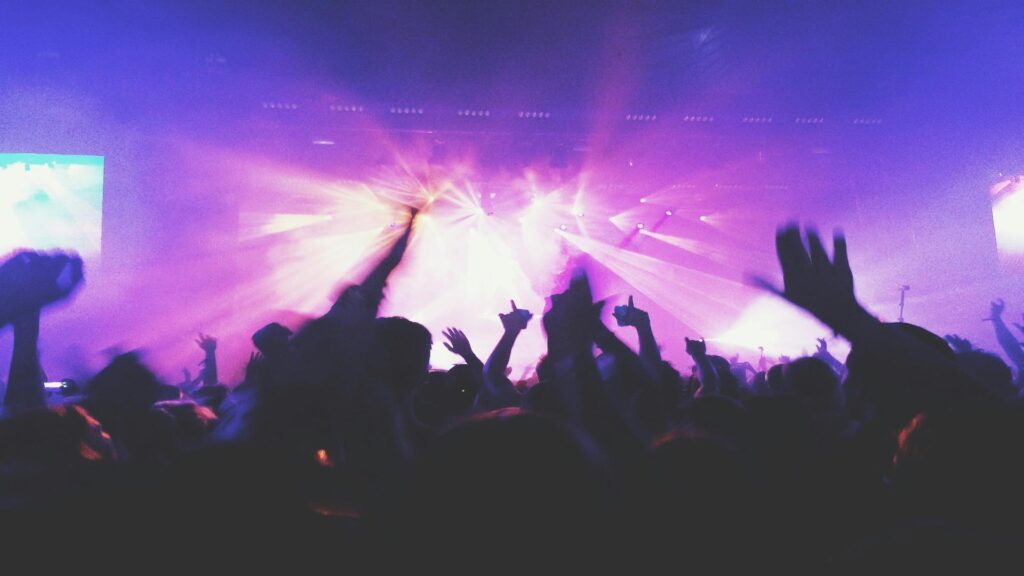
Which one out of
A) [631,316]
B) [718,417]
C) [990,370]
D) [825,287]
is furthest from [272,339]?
[990,370]

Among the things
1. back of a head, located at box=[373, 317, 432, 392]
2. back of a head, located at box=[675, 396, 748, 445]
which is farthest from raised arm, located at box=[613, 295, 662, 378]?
back of a head, located at box=[373, 317, 432, 392]

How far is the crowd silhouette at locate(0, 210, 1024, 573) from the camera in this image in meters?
0.77

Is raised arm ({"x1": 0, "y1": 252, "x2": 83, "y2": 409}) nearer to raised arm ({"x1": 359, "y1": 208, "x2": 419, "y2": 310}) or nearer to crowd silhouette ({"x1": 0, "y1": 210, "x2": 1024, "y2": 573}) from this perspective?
crowd silhouette ({"x1": 0, "y1": 210, "x2": 1024, "y2": 573})

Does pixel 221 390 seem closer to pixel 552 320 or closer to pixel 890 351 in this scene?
pixel 552 320

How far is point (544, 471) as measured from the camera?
783 mm

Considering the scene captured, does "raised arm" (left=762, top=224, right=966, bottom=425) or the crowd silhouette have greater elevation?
"raised arm" (left=762, top=224, right=966, bottom=425)

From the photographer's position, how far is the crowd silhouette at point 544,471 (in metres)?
0.77

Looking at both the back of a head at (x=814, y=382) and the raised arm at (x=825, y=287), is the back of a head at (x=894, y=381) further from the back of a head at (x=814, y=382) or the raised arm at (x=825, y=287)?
the back of a head at (x=814, y=382)

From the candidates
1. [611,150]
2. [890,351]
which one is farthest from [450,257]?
[890,351]

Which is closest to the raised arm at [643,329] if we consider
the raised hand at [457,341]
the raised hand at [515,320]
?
the raised hand at [515,320]

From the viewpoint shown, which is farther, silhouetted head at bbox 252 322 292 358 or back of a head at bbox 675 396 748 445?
silhouetted head at bbox 252 322 292 358

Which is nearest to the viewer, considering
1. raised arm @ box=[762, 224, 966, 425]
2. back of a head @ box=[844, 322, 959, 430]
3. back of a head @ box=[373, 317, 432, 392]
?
raised arm @ box=[762, 224, 966, 425]

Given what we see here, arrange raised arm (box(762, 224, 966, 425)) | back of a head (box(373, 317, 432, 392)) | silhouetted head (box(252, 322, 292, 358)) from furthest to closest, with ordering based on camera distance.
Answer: silhouetted head (box(252, 322, 292, 358))
back of a head (box(373, 317, 432, 392))
raised arm (box(762, 224, 966, 425))

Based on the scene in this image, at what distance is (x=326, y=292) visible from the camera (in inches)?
404
